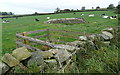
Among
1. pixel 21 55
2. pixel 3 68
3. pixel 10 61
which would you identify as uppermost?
pixel 21 55

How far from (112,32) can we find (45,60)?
5131 millimetres

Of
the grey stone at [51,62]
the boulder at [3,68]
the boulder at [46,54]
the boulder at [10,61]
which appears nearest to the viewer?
the boulder at [3,68]

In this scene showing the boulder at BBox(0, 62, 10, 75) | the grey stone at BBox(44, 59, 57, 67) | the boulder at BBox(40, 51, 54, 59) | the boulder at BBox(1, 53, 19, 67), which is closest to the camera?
the boulder at BBox(0, 62, 10, 75)

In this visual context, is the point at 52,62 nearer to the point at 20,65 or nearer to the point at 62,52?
the point at 62,52

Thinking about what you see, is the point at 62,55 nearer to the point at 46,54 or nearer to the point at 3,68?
the point at 46,54

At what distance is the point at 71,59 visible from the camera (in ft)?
13.8

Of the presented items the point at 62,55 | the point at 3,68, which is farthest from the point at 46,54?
the point at 3,68

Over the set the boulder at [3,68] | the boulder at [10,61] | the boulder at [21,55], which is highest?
the boulder at [21,55]

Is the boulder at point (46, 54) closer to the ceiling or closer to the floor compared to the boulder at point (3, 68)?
closer to the ceiling

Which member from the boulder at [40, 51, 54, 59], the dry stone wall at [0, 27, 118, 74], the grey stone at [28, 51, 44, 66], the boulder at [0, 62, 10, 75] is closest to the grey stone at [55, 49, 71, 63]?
the dry stone wall at [0, 27, 118, 74]

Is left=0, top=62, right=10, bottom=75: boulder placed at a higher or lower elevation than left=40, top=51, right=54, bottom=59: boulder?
lower

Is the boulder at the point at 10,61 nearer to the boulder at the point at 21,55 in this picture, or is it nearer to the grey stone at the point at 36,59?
the boulder at the point at 21,55

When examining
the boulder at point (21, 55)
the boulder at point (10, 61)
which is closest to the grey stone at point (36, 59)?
the boulder at point (21, 55)

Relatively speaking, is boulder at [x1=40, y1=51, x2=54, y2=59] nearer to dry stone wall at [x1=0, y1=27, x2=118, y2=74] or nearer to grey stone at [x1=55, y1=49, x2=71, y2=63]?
dry stone wall at [x1=0, y1=27, x2=118, y2=74]
